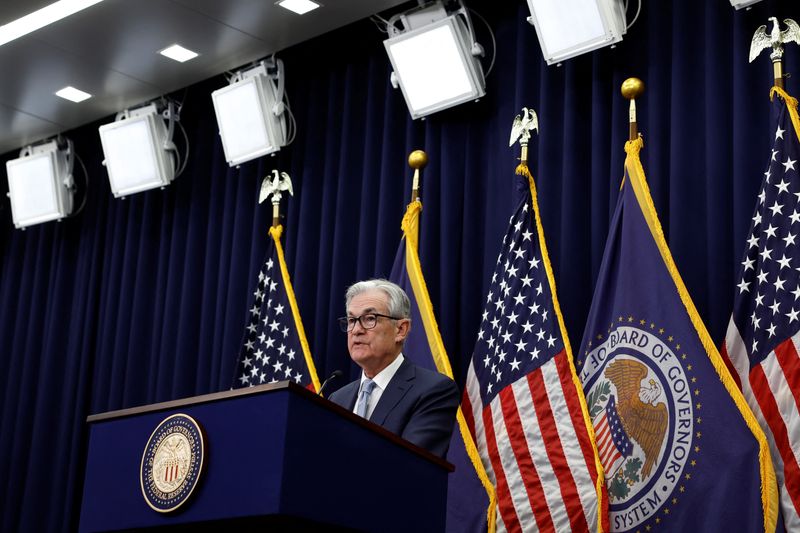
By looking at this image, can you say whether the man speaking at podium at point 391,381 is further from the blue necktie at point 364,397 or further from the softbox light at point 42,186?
the softbox light at point 42,186

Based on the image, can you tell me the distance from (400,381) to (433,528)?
2.43 ft

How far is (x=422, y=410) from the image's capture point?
360 centimetres

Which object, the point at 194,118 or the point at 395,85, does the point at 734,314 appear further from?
the point at 194,118

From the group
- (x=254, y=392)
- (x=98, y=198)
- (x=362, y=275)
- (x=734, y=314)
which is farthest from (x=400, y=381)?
(x=98, y=198)

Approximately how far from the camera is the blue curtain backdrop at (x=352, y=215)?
4938 millimetres

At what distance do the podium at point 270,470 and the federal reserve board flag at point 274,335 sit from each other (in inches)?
105

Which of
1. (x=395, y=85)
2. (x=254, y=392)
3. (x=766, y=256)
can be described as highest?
(x=395, y=85)

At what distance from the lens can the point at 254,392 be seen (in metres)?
2.75

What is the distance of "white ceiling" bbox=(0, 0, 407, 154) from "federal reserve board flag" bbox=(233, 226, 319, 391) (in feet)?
3.83

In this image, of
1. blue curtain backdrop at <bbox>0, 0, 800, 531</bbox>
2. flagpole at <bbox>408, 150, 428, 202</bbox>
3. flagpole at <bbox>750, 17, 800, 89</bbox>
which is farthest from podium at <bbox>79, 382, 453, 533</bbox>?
flagpole at <bbox>408, 150, 428, 202</bbox>

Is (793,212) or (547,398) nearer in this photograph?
(793,212)

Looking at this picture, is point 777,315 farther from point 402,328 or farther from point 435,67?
point 435,67

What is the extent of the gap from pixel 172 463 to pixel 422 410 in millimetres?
993

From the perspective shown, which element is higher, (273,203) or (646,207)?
(273,203)
